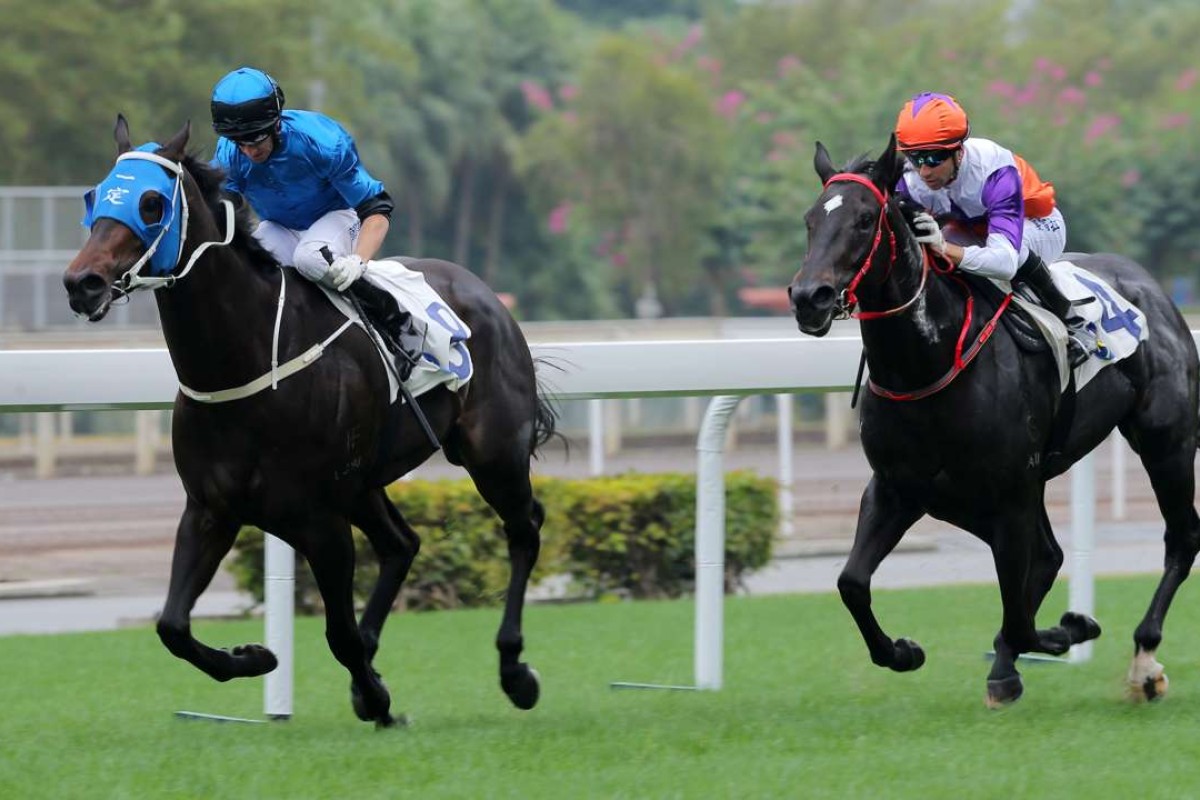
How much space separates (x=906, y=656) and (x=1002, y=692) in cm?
29

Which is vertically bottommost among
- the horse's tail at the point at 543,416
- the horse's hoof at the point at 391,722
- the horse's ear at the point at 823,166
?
the horse's hoof at the point at 391,722

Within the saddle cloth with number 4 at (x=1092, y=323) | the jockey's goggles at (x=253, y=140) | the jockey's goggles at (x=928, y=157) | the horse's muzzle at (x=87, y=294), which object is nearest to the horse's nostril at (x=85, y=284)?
the horse's muzzle at (x=87, y=294)

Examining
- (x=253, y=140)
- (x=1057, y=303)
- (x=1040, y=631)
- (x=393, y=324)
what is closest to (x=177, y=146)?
(x=253, y=140)

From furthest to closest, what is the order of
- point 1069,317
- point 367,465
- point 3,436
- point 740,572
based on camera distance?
point 3,436 → point 740,572 → point 1069,317 → point 367,465

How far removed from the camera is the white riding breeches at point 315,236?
18.5 ft

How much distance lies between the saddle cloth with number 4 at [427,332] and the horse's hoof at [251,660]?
2.65 feet

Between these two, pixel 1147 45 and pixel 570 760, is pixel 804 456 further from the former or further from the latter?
pixel 1147 45

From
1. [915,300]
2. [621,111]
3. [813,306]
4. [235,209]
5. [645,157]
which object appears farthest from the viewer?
[645,157]

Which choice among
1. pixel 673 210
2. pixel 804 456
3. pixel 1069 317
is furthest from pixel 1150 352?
pixel 673 210

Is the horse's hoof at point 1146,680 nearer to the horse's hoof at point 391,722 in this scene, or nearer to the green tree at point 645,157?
the horse's hoof at point 391,722

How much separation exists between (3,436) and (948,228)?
15307 mm

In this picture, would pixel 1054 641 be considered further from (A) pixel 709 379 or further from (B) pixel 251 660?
(B) pixel 251 660

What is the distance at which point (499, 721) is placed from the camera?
19.1 feet

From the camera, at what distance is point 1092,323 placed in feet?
19.7
